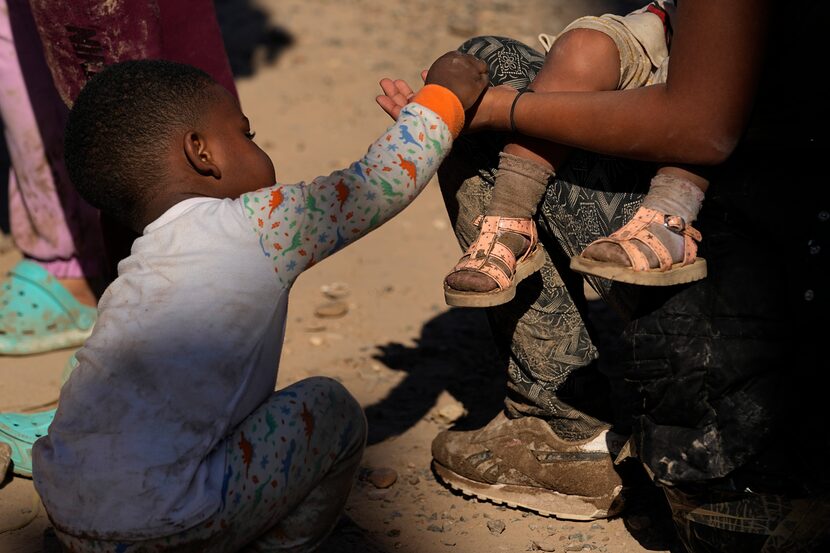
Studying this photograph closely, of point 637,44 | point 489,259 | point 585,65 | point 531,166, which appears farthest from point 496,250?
point 637,44

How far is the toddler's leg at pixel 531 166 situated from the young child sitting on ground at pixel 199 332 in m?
0.22

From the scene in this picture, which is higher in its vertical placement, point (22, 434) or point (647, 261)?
point (647, 261)

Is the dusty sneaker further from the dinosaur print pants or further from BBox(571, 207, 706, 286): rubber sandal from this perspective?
BBox(571, 207, 706, 286): rubber sandal

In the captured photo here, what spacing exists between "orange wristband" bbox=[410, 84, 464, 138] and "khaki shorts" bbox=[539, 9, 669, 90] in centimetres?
37

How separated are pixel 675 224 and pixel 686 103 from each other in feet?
0.78

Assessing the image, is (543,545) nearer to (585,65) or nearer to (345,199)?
(345,199)

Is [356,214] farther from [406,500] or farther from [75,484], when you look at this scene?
[406,500]

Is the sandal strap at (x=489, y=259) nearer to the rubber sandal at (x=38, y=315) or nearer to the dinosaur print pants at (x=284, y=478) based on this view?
the dinosaur print pants at (x=284, y=478)

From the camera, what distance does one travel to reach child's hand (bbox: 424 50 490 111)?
2.28 meters

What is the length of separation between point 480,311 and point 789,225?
71.2 inches

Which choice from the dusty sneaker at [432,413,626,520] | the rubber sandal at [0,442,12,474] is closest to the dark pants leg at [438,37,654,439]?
the dusty sneaker at [432,413,626,520]

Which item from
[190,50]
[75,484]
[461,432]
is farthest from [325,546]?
[190,50]

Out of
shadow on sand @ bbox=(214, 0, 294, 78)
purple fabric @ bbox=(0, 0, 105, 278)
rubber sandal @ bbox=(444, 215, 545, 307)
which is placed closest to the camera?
rubber sandal @ bbox=(444, 215, 545, 307)

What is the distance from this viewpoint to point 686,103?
2.07 meters
